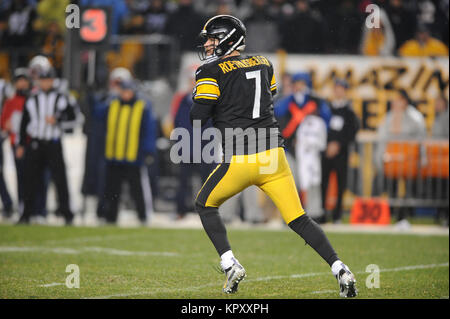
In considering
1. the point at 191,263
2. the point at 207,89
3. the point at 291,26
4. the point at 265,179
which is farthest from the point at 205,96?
the point at 291,26

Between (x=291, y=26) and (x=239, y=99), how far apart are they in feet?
34.7

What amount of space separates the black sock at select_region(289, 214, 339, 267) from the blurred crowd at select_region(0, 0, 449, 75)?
992cm

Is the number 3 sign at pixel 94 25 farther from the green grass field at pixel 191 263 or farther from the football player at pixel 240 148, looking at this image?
the football player at pixel 240 148

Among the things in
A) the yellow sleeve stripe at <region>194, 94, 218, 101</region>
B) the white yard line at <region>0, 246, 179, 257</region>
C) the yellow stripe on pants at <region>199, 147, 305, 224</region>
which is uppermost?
the yellow sleeve stripe at <region>194, 94, 218, 101</region>

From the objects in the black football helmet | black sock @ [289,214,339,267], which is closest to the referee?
the black football helmet

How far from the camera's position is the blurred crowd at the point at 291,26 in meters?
17.1

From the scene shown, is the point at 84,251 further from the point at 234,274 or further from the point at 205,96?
the point at 205,96

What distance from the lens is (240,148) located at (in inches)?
276

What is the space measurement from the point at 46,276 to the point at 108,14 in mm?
6276

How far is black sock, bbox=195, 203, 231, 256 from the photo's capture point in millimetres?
7027

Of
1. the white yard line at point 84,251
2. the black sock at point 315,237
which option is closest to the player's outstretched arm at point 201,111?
the black sock at point 315,237

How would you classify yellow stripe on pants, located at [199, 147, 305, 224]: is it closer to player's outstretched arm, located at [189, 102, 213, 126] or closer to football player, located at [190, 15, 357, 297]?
football player, located at [190, 15, 357, 297]

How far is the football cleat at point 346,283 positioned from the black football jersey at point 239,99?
1.11 m
